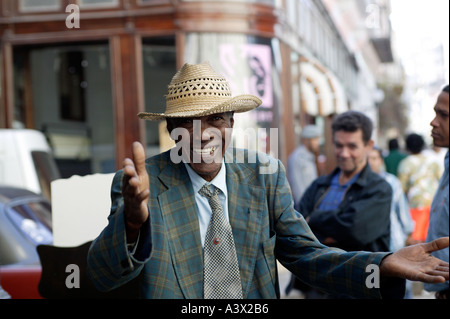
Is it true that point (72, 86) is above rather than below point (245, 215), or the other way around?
above

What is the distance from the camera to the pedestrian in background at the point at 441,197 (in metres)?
3.03

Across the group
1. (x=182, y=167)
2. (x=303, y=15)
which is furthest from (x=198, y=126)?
(x=303, y=15)

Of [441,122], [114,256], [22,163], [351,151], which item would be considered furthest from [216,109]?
[22,163]

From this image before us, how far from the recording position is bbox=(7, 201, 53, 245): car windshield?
14.6 feet

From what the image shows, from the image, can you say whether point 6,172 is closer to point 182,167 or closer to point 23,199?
point 23,199

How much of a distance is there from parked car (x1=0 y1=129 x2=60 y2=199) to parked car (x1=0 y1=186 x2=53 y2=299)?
8.69ft

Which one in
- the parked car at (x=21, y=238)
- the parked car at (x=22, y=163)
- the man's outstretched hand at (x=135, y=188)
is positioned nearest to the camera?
the man's outstretched hand at (x=135, y=188)

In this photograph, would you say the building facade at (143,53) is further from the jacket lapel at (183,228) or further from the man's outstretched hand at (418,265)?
the man's outstretched hand at (418,265)

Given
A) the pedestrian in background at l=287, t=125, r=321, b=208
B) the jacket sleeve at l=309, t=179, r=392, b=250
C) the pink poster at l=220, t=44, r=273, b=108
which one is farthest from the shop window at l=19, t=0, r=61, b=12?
the jacket sleeve at l=309, t=179, r=392, b=250

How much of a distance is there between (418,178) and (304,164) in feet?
4.69

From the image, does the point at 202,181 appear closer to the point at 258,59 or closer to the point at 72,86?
the point at 258,59

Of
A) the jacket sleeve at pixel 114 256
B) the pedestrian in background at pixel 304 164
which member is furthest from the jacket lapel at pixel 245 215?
the pedestrian in background at pixel 304 164

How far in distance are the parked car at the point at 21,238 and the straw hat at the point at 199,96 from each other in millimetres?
2432

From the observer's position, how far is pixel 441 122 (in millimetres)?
3057
